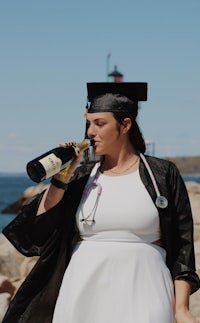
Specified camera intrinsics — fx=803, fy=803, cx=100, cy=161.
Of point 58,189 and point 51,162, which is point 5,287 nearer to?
point 58,189

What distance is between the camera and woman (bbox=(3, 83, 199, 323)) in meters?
3.82

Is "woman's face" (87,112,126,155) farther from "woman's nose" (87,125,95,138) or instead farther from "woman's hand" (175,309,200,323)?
"woman's hand" (175,309,200,323)

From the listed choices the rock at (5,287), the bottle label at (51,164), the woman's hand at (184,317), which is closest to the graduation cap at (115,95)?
the bottle label at (51,164)

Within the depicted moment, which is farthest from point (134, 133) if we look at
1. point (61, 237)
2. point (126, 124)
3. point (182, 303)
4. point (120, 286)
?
point (182, 303)

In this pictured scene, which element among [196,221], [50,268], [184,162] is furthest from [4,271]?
[184,162]

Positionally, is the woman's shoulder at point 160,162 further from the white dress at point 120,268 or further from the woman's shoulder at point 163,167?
the white dress at point 120,268

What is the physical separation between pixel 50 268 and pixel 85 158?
0.60 meters

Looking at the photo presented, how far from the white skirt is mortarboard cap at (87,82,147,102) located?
2.61ft

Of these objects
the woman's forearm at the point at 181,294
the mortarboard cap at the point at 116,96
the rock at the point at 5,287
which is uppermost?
the mortarboard cap at the point at 116,96

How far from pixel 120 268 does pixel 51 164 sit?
596 mm

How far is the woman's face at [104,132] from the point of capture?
3971mm

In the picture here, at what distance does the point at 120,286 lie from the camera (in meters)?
3.81

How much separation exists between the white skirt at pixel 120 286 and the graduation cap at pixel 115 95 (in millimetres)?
702

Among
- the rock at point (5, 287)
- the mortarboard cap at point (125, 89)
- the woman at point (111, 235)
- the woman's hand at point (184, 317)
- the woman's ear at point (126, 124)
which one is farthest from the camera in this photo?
the rock at point (5, 287)
